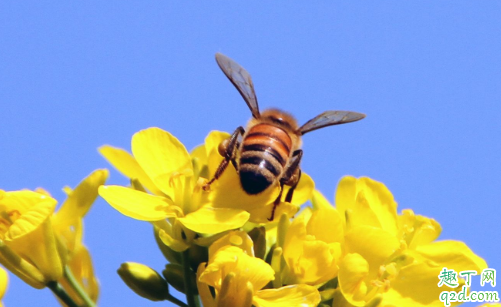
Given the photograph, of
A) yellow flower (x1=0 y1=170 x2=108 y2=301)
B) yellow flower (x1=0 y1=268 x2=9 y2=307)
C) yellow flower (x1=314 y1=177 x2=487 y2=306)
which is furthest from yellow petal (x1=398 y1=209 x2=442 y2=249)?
yellow flower (x1=0 y1=268 x2=9 y2=307)

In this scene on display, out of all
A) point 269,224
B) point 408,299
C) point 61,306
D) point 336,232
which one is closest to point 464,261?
point 408,299

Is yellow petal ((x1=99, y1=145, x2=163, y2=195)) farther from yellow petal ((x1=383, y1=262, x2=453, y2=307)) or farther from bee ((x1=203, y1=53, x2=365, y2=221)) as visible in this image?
yellow petal ((x1=383, y1=262, x2=453, y2=307))

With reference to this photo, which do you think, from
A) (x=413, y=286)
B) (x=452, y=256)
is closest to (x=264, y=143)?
(x=413, y=286)

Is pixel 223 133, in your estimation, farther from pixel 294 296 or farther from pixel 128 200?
pixel 294 296

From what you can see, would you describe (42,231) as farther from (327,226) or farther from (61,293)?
(327,226)

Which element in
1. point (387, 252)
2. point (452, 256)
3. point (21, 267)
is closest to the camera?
point (21, 267)
